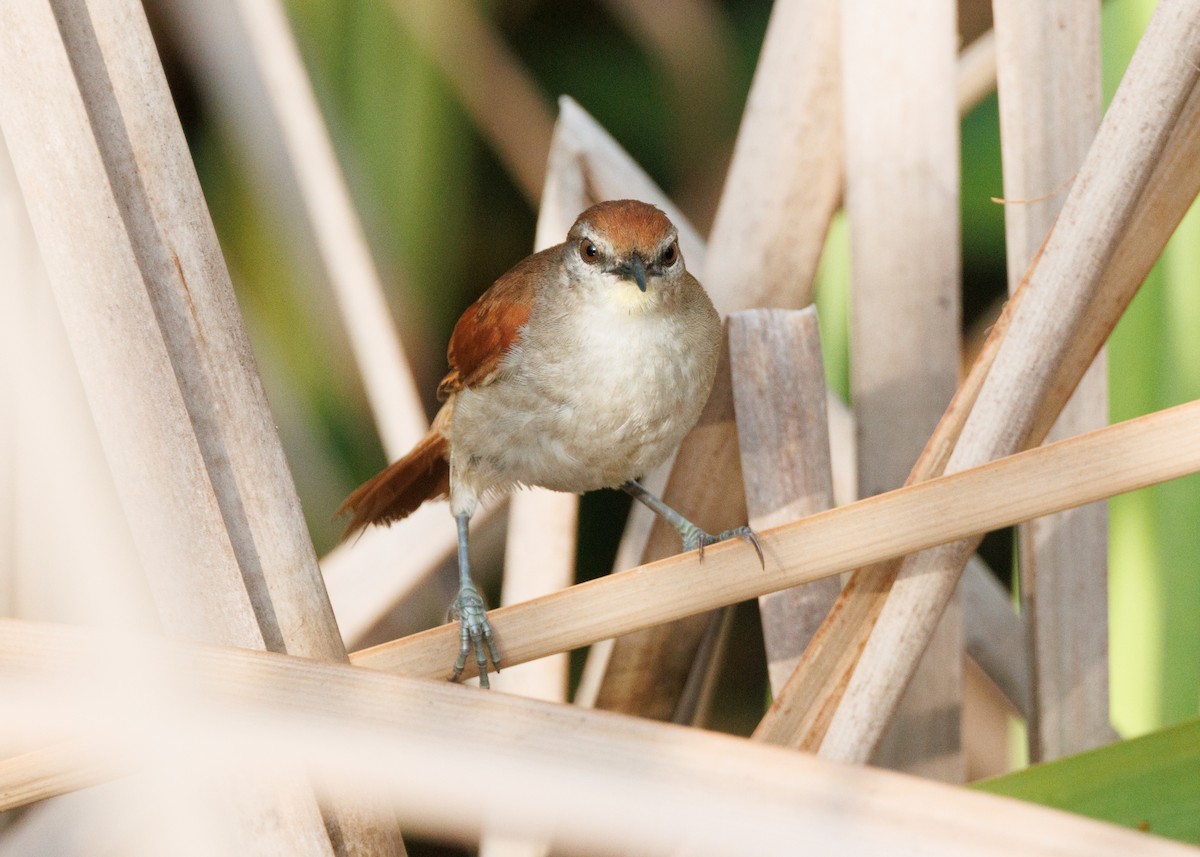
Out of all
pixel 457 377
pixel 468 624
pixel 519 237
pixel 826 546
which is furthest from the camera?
pixel 519 237

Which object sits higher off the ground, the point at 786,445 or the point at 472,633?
the point at 786,445

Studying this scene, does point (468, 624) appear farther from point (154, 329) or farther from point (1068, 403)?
point (1068, 403)

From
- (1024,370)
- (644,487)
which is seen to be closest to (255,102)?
(644,487)

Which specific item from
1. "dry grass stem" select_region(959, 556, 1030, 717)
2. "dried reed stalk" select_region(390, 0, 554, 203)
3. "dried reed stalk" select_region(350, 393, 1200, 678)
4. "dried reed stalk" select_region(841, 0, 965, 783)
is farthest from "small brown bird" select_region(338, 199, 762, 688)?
"dried reed stalk" select_region(390, 0, 554, 203)

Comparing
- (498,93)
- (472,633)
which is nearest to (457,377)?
(472,633)

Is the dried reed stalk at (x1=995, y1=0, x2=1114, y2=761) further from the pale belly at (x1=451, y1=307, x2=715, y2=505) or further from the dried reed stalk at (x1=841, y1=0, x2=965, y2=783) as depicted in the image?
the pale belly at (x1=451, y1=307, x2=715, y2=505)

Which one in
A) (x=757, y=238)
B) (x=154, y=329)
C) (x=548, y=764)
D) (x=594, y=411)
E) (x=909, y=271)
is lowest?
(x=548, y=764)

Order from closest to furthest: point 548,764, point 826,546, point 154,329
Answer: point 548,764, point 154,329, point 826,546

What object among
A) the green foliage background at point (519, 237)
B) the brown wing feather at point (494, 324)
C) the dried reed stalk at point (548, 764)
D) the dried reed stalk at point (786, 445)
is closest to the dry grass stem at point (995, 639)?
the green foliage background at point (519, 237)
